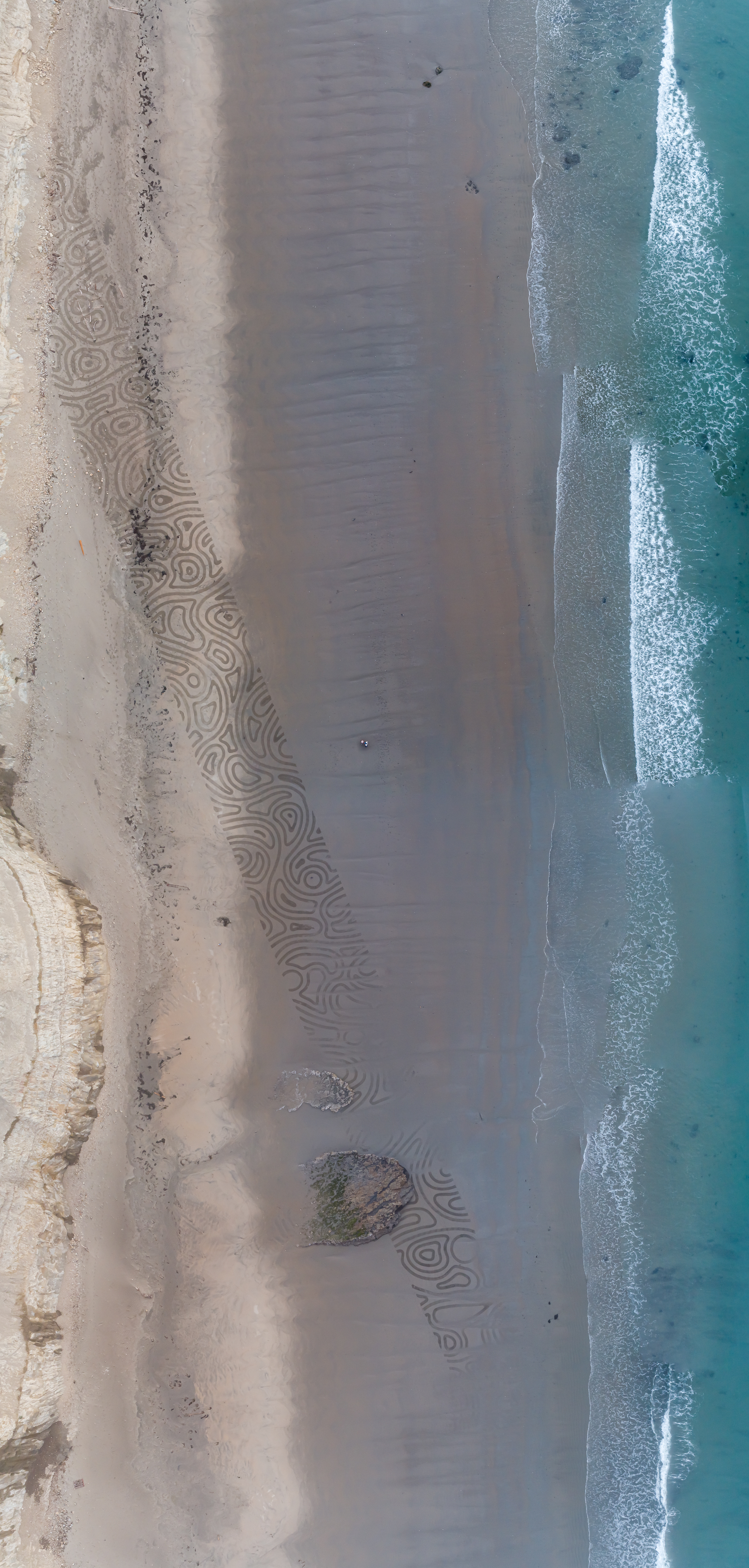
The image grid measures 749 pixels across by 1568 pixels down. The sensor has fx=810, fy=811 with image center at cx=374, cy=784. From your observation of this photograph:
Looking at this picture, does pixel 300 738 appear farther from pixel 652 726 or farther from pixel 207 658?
pixel 652 726

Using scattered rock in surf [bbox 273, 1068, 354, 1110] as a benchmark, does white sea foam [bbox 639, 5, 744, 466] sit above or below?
above

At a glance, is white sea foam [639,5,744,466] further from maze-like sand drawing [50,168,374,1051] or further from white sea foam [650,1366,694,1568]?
white sea foam [650,1366,694,1568]

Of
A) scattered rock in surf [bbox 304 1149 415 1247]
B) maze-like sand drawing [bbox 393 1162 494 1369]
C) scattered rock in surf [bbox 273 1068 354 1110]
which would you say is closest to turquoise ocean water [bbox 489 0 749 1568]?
maze-like sand drawing [bbox 393 1162 494 1369]

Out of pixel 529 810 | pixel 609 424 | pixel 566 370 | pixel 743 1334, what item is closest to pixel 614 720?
pixel 529 810

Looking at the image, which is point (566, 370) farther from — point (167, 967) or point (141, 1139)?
point (141, 1139)

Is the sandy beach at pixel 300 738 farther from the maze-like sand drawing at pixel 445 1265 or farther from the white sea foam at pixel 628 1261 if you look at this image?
the white sea foam at pixel 628 1261

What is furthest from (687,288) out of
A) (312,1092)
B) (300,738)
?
(312,1092)

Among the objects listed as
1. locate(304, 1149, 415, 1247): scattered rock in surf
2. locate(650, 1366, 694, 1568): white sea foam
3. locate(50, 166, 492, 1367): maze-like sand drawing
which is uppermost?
locate(50, 166, 492, 1367): maze-like sand drawing
